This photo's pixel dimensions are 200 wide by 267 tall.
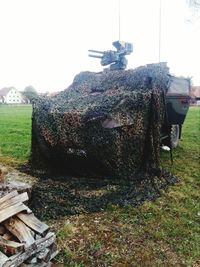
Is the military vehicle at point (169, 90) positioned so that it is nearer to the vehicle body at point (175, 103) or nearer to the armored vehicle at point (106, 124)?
the vehicle body at point (175, 103)

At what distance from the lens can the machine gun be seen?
9938 mm

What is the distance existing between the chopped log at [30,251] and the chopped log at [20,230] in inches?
3.2

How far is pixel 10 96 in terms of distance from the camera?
133 meters

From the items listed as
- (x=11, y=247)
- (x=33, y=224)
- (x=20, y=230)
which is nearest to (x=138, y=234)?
(x=33, y=224)

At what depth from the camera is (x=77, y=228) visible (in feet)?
19.0

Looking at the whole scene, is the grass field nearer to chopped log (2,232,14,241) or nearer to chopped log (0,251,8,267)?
chopped log (2,232,14,241)

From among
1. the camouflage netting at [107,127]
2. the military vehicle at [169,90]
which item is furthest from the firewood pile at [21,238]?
the military vehicle at [169,90]

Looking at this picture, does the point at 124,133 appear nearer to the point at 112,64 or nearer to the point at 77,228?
the point at 77,228

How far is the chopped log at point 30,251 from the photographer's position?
408 centimetres

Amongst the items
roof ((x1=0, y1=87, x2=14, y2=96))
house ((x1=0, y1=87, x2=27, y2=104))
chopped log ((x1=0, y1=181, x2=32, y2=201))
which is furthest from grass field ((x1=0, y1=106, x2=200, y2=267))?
roof ((x1=0, y1=87, x2=14, y2=96))

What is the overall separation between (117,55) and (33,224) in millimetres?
6132

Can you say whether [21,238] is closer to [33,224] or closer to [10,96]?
[33,224]

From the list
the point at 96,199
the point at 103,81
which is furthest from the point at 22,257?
the point at 103,81

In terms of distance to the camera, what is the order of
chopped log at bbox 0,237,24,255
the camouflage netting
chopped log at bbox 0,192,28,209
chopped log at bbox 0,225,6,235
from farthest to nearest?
the camouflage netting → chopped log at bbox 0,192,28,209 → chopped log at bbox 0,225,6,235 → chopped log at bbox 0,237,24,255
